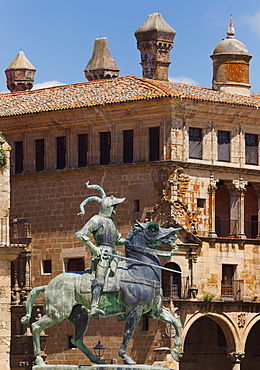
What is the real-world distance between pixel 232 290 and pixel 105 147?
26.3 feet

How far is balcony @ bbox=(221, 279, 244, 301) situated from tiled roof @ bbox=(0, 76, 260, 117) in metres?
7.50

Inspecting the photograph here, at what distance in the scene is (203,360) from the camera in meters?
77.6

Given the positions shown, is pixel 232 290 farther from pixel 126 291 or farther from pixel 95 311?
pixel 95 311

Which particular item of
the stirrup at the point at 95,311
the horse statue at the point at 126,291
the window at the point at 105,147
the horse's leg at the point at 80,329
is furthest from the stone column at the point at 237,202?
the stirrup at the point at 95,311

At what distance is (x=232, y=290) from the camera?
74875mm

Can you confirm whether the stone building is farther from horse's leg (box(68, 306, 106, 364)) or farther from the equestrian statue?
the equestrian statue

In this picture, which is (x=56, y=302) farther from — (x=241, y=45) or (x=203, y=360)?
(x=241, y=45)

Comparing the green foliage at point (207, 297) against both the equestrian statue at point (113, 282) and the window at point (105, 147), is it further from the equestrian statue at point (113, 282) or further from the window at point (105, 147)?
the equestrian statue at point (113, 282)

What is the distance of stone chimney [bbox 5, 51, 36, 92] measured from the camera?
299 ft

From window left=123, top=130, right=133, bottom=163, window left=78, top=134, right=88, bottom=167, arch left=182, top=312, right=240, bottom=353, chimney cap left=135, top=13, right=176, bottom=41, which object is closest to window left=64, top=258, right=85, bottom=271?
window left=78, top=134, right=88, bottom=167

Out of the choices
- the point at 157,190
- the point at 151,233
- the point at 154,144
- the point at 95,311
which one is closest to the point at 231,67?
the point at 154,144

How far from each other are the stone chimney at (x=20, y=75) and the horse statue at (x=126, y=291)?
4703 centimetres

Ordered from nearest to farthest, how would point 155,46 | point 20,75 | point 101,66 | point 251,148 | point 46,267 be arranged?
point 46,267 → point 251,148 → point 155,46 → point 101,66 → point 20,75

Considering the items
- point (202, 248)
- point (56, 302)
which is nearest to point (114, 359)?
point (202, 248)
